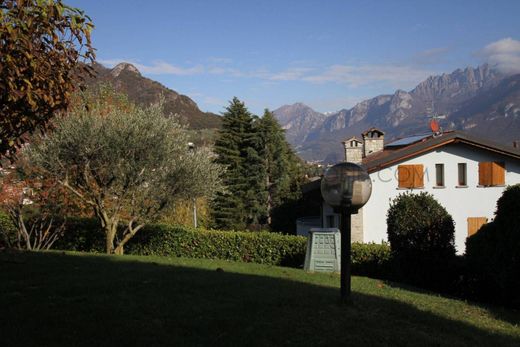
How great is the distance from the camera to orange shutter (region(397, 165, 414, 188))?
24.3 meters

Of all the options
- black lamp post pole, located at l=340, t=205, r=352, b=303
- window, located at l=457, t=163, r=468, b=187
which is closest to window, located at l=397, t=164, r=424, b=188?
window, located at l=457, t=163, r=468, b=187

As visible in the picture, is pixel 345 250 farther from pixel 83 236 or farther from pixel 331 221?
pixel 331 221

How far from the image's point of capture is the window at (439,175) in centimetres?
2464

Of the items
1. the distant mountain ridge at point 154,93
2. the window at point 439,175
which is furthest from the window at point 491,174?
the distant mountain ridge at point 154,93

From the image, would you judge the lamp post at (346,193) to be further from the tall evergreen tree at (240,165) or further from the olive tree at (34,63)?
the tall evergreen tree at (240,165)

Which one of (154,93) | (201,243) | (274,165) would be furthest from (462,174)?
(154,93)

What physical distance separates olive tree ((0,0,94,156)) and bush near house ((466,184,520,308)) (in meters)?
7.57

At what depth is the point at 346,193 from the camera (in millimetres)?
6332

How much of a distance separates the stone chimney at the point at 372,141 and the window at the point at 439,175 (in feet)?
39.4

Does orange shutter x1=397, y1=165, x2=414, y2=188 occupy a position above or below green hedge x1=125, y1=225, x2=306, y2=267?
above

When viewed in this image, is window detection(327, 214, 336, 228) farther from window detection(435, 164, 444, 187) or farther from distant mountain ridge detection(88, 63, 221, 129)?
distant mountain ridge detection(88, 63, 221, 129)

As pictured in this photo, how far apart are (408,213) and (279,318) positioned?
6.55 meters

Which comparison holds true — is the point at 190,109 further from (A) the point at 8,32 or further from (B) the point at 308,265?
(A) the point at 8,32

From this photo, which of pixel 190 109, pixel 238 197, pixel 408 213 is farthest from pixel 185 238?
pixel 190 109
